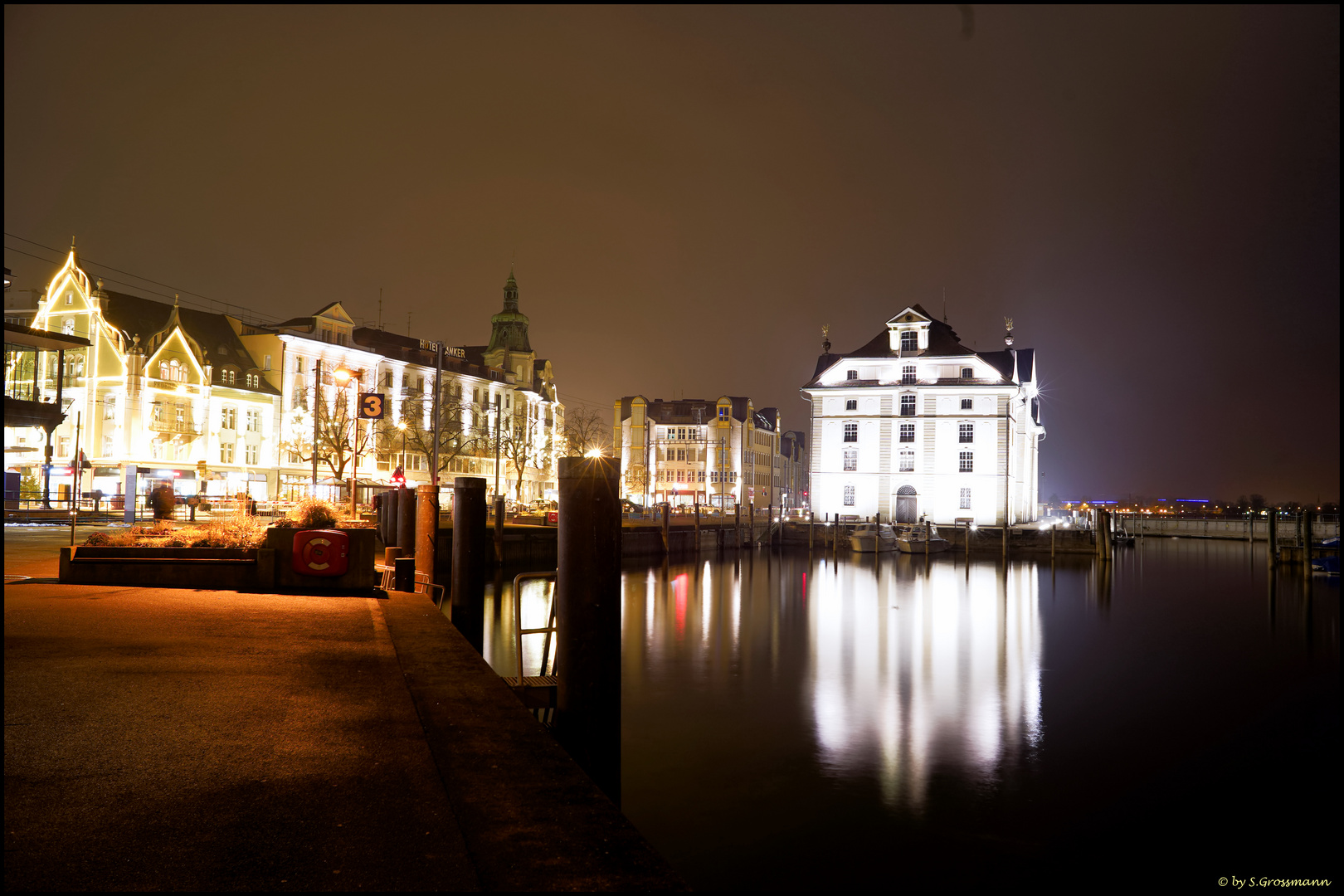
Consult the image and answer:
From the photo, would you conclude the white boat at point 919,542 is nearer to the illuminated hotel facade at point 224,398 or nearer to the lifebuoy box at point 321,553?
the illuminated hotel facade at point 224,398

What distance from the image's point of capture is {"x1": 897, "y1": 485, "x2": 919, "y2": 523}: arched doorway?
82.2 metres

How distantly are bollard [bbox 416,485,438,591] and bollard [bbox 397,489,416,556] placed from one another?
0.76 m

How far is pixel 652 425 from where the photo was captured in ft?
434

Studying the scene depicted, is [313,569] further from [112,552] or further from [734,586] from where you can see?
[734,586]

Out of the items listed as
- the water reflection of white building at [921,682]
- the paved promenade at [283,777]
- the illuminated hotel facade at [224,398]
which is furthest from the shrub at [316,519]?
the illuminated hotel facade at [224,398]

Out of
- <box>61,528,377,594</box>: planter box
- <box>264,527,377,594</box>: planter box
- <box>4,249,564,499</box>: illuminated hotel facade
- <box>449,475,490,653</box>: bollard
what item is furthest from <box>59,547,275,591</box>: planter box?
<box>4,249,564,499</box>: illuminated hotel facade

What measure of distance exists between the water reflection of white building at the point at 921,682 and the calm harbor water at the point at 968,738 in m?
0.10

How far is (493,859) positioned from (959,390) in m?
79.3

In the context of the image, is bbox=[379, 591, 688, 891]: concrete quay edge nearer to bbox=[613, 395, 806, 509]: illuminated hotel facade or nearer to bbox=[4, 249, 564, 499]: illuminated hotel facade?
bbox=[4, 249, 564, 499]: illuminated hotel facade

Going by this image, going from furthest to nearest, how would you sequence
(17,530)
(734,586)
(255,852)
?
(734,586) < (17,530) < (255,852)

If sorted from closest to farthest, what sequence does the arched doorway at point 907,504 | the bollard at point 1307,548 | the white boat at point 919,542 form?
the bollard at point 1307,548 < the white boat at point 919,542 < the arched doorway at point 907,504

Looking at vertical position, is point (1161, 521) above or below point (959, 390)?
below

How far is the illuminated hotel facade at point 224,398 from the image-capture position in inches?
2472

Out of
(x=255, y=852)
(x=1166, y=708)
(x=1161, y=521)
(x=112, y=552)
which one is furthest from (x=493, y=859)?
(x=1161, y=521)
